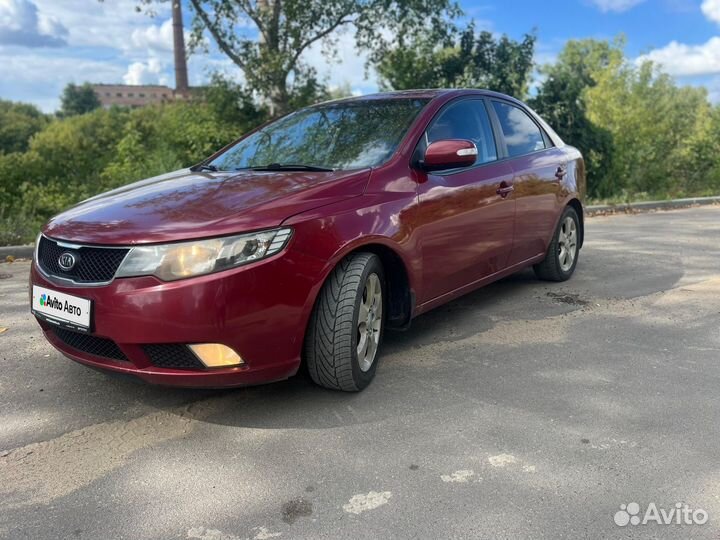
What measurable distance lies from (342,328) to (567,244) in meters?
3.36

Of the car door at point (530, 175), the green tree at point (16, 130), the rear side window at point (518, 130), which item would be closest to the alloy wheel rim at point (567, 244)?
the car door at point (530, 175)

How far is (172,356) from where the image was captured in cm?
266

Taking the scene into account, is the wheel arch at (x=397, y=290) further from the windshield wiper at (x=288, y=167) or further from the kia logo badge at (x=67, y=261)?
the kia logo badge at (x=67, y=261)

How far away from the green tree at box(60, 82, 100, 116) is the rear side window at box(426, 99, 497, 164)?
111792 mm

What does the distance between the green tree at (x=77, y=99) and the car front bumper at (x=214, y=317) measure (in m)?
113

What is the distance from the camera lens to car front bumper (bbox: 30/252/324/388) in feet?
8.31

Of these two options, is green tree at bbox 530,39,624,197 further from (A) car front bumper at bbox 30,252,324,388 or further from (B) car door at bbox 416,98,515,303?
(A) car front bumper at bbox 30,252,324,388

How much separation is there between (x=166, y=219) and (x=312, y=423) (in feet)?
3.79

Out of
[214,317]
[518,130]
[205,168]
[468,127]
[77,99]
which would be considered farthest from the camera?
[77,99]

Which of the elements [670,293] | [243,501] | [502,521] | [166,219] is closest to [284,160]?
[166,219]

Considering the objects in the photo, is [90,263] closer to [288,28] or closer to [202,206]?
[202,206]

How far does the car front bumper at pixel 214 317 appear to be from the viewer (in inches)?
99.7

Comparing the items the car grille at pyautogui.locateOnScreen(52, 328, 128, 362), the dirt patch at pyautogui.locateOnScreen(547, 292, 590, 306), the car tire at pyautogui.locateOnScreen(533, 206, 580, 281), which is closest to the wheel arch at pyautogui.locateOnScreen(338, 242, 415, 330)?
the car grille at pyautogui.locateOnScreen(52, 328, 128, 362)

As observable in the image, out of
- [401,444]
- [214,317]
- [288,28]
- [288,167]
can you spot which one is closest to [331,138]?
[288,167]
